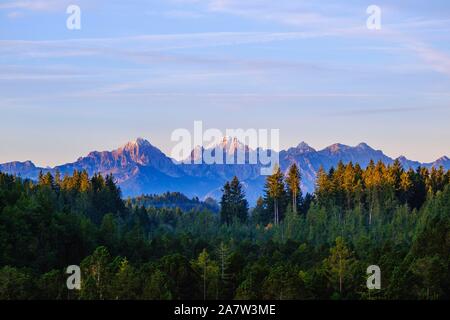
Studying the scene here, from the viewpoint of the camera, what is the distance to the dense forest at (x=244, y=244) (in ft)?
204

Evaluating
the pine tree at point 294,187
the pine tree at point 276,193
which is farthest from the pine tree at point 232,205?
the pine tree at point 294,187

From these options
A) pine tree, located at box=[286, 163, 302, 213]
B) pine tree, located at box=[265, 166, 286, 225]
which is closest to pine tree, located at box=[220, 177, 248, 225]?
pine tree, located at box=[265, 166, 286, 225]

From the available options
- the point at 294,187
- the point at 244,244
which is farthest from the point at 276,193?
the point at 244,244

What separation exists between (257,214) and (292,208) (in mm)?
7383

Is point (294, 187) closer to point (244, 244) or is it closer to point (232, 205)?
point (232, 205)

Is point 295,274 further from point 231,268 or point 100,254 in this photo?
point 100,254

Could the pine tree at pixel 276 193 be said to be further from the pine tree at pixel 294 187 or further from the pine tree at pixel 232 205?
the pine tree at pixel 232 205

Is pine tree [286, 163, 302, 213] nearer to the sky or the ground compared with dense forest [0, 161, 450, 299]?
nearer to the sky

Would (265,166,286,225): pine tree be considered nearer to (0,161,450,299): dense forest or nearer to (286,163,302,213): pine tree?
(0,161,450,299): dense forest

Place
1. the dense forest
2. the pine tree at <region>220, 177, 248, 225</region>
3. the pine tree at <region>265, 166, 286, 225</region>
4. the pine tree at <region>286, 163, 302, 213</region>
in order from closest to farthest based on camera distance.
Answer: the dense forest → the pine tree at <region>265, 166, 286, 225</region> → the pine tree at <region>286, 163, 302, 213</region> → the pine tree at <region>220, 177, 248, 225</region>

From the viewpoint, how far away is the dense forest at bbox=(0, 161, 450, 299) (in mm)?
62312

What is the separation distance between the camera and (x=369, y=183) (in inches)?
5408

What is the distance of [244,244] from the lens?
319ft
